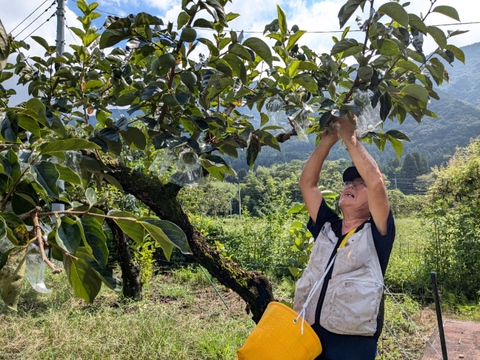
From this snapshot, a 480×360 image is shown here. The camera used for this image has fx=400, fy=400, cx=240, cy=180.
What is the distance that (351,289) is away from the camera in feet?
3.59

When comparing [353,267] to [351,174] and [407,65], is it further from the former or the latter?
[407,65]

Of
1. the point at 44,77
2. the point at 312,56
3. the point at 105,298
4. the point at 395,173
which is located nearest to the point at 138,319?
the point at 105,298

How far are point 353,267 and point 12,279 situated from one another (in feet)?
2.93

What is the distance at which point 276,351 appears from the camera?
41.1 inches

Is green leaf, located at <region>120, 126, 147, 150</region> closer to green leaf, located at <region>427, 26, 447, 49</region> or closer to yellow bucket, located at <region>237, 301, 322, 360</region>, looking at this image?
yellow bucket, located at <region>237, 301, 322, 360</region>

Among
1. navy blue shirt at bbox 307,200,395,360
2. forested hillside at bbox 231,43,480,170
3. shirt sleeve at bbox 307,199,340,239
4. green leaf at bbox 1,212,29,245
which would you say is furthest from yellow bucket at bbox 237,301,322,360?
forested hillside at bbox 231,43,480,170

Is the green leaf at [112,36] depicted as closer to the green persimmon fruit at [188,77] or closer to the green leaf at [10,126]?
the green persimmon fruit at [188,77]

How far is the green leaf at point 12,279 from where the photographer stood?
0.47 m

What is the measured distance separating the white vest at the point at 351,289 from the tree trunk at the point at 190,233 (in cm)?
56

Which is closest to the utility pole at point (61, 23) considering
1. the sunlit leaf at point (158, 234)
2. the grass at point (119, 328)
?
the grass at point (119, 328)

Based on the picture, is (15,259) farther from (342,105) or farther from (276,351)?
(276,351)

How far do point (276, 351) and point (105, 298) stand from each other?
325 centimetres

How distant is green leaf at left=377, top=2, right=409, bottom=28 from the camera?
695mm

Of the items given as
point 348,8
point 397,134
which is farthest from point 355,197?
point 348,8
